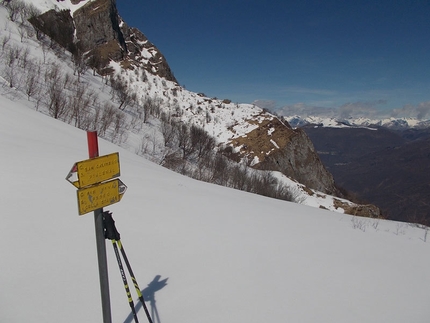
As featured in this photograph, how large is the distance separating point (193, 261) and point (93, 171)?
2.32m

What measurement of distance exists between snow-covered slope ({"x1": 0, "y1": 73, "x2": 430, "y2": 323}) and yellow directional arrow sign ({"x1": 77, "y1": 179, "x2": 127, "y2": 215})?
4.58ft

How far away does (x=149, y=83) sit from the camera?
5288 cm

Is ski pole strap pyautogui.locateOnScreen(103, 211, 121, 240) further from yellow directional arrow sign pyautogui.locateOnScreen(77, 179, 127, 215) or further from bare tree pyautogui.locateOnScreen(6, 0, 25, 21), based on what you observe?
bare tree pyautogui.locateOnScreen(6, 0, 25, 21)

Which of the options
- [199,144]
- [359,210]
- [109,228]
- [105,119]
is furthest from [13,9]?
[359,210]

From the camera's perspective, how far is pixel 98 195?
7.48ft

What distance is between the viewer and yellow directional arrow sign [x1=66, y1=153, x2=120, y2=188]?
2166 millimetres

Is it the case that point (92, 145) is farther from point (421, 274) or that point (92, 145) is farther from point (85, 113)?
point (85, 113)

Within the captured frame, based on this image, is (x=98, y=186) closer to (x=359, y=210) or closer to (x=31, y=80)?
(x=31, y=80)

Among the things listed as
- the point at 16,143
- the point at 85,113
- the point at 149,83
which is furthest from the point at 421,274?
the point at 149,83

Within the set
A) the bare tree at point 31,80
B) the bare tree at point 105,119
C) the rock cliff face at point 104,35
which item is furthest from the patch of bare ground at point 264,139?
the bare tree at point 31,80

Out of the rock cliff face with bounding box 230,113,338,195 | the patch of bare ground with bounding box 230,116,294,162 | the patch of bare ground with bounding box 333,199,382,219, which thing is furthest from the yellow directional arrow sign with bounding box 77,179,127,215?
the patch of bare ground with bounding box 230,116,294,162

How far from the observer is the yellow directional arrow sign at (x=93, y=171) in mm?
2166

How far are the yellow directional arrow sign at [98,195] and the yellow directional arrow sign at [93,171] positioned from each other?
0.05 m

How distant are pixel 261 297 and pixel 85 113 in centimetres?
1712
